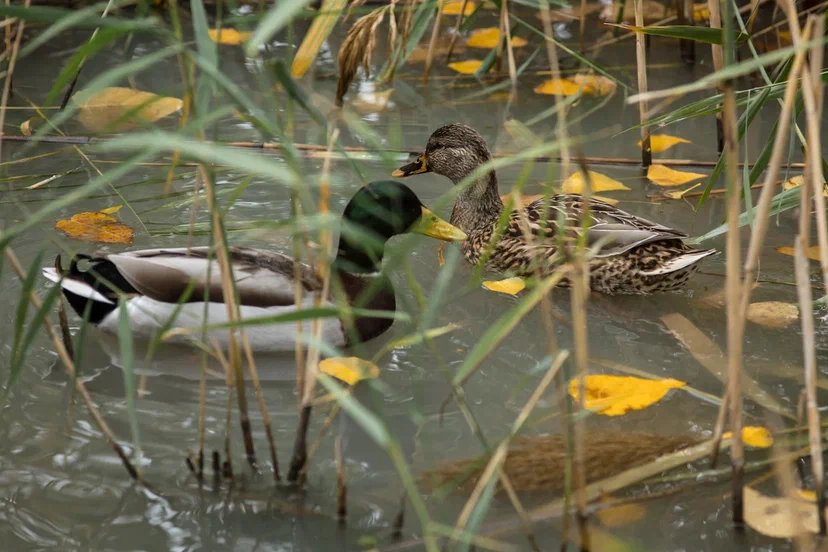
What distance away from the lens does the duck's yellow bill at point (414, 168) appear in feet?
16.6

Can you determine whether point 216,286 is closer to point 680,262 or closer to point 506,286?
point 506,286

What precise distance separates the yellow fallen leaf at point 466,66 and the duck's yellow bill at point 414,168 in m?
1.78

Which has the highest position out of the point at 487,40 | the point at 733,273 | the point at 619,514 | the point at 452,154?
the point at 487,40

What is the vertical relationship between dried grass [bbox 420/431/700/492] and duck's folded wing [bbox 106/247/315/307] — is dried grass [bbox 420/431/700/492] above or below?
below

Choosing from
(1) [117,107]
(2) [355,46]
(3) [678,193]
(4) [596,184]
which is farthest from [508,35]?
(1) [117,107]

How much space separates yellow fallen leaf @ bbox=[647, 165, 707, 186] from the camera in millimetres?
5113

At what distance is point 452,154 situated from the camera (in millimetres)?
5027

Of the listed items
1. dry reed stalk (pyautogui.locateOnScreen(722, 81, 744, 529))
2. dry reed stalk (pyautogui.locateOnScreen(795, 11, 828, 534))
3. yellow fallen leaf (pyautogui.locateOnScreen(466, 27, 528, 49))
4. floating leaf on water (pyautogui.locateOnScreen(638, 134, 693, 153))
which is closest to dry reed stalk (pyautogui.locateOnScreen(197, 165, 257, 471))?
dry reed stalk (pyautogui.locateOnScreen(722, 81, 744, 529))

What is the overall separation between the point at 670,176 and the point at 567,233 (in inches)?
38.0

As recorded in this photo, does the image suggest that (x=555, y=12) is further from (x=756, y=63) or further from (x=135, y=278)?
(x=756, y=63)

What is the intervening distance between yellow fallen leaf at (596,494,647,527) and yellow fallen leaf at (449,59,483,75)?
14.0ft

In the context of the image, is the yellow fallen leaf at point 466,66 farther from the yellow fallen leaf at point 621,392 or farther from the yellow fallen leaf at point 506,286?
the yellow fallen leaf at point 621,392

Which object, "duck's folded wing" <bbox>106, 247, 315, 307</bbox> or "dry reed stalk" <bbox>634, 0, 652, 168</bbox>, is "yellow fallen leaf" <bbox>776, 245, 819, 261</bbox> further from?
"duck's folded wing" <bbox>106, 247, 315, 307</bbox>

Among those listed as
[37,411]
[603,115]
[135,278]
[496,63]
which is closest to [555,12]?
[496,63]
